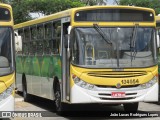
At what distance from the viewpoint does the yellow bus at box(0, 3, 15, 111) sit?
11.1 metres

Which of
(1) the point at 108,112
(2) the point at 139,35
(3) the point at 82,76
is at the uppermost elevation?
(2) the point at 139,35

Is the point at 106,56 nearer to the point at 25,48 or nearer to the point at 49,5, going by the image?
the point at 25,48

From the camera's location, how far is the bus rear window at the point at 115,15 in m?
13.1

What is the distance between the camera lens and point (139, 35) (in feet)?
43.6

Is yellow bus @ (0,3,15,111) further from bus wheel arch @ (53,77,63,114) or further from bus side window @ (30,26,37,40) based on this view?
bus side window @ (30,26,37,40)

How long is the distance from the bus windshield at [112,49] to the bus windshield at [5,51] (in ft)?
6.52

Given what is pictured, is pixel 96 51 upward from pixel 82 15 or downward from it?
Result: downward

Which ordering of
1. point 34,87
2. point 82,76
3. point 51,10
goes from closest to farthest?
point 82,76 → point 34,87 → point 51,10

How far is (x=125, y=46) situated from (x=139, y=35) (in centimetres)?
55

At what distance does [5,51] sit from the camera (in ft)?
37.8

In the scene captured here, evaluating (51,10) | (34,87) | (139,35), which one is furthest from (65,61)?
(51,10)

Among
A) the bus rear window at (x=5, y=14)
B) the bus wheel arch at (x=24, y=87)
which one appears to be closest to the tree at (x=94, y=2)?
the bus wheel arch at (x=24, y=87)

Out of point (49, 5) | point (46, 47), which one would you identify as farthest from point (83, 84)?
point (49, 5)

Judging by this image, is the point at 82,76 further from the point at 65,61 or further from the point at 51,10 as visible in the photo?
the point at 51,10
